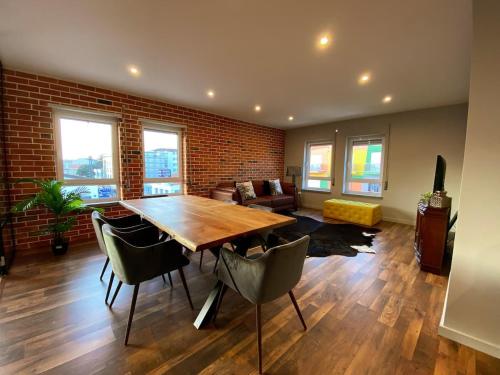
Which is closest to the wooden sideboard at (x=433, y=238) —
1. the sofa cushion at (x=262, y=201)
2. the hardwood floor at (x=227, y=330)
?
the hardwood floor at (x=227, y=330)

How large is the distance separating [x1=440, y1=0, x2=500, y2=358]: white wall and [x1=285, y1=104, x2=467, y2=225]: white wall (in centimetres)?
329

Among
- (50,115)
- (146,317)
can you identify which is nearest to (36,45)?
(50,115)

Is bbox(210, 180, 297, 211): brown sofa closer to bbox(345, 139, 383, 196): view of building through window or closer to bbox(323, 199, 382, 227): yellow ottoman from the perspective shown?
bbox(323, 199, 382, 227): yellow ottoman

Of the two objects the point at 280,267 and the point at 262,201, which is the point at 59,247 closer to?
the point at 280,267

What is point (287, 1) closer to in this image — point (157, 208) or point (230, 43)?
point (230, 43)

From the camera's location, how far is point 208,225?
1.56 meters

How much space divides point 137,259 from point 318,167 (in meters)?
5.24

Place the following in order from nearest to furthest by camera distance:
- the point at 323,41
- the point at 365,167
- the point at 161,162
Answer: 1. the point at 323,41
2. the point at 161,162
3. the point at 365,167

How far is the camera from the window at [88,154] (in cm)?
298

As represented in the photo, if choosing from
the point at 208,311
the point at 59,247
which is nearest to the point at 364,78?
the point at 208,311

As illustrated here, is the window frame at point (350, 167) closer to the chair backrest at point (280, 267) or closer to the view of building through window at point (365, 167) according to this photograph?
the view of building through window at point (365, 167)

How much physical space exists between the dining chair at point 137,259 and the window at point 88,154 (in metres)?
2.20

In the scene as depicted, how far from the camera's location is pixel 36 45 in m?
2.04

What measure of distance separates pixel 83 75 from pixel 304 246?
341 centimetres
